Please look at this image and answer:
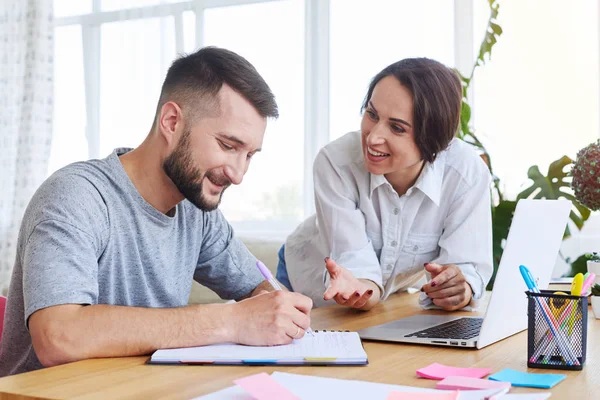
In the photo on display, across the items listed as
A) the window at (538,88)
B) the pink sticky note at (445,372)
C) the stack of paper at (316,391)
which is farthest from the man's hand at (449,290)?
the window at (538,88)

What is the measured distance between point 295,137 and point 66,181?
2.31 meters

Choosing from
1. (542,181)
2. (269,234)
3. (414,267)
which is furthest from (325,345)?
(269,234)

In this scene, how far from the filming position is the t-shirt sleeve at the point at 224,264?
163cm

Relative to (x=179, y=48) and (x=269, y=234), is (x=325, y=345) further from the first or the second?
(x=179, y=48)

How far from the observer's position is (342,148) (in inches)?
76.8

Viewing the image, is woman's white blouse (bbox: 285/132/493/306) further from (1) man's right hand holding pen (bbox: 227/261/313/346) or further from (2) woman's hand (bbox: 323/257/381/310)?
(1) man's right hand holding pen (bbox: 227/261/313/346)

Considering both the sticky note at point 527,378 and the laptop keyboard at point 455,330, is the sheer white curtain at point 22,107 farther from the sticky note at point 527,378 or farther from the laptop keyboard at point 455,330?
the sticky note at point 527,378

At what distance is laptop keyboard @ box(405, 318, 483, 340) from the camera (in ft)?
4.27

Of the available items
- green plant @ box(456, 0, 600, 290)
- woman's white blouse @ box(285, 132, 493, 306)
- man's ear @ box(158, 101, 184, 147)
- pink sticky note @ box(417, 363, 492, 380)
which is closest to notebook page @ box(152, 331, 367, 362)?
pink sticky note @ box(417, 363, 492, 380)

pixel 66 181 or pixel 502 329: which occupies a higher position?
pixel 66 181

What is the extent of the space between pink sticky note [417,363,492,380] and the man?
0.26 m

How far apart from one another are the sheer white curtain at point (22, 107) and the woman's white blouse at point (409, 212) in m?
2.47

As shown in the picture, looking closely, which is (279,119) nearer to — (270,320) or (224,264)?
(224,264)

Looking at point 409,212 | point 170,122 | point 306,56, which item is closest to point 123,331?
point 170,122
